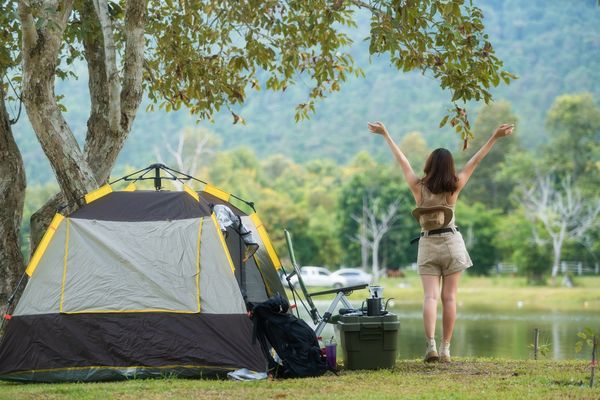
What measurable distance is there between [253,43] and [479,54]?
3169mm

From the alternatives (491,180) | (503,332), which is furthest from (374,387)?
(491,180)

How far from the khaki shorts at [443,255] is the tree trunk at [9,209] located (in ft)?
14.9

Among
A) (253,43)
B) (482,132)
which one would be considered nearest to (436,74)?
(253,43)

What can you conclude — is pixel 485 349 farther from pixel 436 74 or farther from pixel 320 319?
pixel 320 319

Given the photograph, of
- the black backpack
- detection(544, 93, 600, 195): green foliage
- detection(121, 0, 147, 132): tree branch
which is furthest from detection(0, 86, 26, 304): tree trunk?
detection(544, 93, 600, 195): green foliage

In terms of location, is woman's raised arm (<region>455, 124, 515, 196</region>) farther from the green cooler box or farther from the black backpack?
the black backpack

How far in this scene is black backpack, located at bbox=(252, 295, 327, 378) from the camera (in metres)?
6.68

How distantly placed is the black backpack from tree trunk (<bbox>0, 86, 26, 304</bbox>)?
3812mm

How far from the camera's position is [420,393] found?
19.0 ft

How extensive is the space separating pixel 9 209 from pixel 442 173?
4.82 meters

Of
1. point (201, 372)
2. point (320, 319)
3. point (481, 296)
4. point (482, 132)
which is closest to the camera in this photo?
point (201, 372)

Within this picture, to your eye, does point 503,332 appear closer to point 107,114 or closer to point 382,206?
point 107,114

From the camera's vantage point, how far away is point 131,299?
23.1ft

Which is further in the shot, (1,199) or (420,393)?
(1,199)
